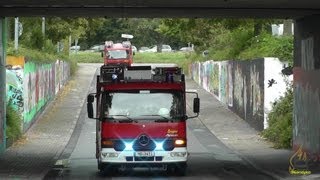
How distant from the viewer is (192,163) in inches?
857

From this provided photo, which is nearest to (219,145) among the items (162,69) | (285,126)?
(285,126)

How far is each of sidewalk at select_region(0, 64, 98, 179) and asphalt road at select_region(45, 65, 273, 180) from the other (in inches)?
A: 16.2

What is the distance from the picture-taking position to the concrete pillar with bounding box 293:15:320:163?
2072 centimetres

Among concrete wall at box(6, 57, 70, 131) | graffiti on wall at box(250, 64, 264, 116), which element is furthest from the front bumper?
graffiti on wall at box(250, 64, 264, 116)

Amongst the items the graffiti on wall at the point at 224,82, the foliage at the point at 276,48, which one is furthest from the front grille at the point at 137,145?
the graffiti on wall at the point at 224,82

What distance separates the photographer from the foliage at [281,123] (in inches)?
998

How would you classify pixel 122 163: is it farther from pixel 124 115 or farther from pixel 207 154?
pixel 207 154

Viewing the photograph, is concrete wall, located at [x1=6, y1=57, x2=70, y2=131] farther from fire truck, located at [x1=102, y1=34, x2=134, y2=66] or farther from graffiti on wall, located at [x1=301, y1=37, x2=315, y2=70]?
fire truck, located at [x1=102, y1=34, x2=134, y2=66]

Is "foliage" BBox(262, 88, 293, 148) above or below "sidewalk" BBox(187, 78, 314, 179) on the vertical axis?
above

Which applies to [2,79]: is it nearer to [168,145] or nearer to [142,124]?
[142,124]

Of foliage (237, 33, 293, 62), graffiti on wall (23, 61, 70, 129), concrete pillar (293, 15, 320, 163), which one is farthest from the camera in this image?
graffiti on wall (23, 61, 70, 129)

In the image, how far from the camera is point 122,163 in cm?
1734

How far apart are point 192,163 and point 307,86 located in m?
4.36

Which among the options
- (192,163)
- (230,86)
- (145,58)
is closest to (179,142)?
(192,163)
